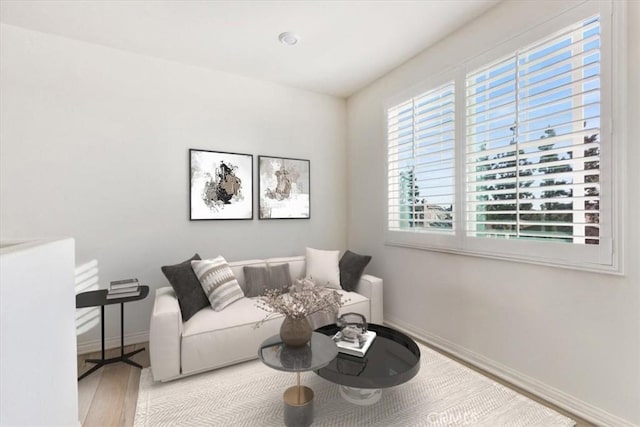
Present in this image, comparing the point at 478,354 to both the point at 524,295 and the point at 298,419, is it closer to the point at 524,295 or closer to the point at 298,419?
the point at 524,295

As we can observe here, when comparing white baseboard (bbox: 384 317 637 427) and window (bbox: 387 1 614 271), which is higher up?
window (bbox: 387 1 614 271)

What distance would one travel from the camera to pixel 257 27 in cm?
253

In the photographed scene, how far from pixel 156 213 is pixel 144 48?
5.21 ft

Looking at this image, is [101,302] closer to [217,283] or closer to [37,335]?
[217,283]

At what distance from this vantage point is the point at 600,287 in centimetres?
179

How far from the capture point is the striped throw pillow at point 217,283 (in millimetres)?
2572

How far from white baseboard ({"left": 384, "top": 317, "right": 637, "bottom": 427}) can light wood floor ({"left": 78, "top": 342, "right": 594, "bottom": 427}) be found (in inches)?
1.5

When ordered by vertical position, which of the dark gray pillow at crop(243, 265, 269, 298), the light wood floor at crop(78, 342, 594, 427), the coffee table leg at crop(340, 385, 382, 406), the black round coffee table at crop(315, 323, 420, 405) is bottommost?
the light wood floor at crop(78, 342, 594, 427)

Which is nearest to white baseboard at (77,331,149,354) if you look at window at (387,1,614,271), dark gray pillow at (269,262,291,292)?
dark gray pillow at (269,262,291,292)

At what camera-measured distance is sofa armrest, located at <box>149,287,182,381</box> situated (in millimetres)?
2098

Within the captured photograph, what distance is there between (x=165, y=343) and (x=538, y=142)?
2.97 m

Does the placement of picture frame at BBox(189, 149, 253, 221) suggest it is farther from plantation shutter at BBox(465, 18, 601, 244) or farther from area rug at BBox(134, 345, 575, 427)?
plantation shutter at BBox(465, 18, 601, 244)

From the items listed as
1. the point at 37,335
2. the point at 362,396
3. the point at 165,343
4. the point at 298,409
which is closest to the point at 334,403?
the point at 362,396

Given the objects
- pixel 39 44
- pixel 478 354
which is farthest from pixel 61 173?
pixel 478 354
